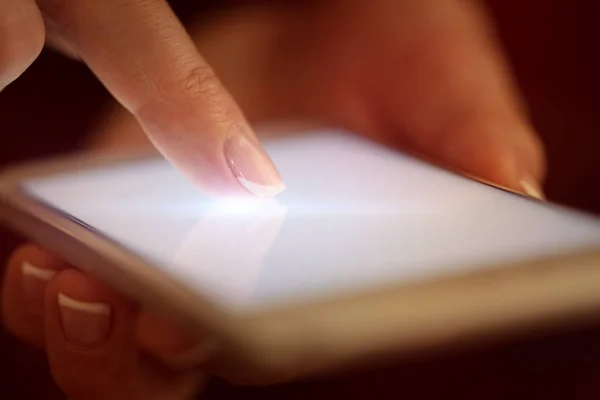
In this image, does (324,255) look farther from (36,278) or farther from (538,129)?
(538,129)

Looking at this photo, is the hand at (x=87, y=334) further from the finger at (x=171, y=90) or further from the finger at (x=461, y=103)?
the finger at (x=461, y=103)

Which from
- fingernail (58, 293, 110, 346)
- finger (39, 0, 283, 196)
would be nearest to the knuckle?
finger (39, 0, 283, 196)

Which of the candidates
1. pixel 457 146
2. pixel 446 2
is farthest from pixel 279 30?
pixel 457 146

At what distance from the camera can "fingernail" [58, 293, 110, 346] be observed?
338mm

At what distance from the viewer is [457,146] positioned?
0.47 meters

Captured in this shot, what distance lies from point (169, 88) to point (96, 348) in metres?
0.12

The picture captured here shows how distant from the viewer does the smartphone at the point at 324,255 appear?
226 millimetres

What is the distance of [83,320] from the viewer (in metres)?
0.35

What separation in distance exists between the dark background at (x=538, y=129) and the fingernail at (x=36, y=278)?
0.16 feet

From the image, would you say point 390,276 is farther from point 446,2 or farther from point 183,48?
point 446,2

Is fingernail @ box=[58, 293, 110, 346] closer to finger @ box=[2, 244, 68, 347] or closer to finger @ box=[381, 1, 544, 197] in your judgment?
finger @ box=[2, 244, 68, 347]

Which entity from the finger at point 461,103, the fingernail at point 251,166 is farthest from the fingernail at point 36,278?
the finger at point 461,103

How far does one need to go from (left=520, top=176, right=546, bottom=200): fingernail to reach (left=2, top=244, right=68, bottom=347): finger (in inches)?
9.1

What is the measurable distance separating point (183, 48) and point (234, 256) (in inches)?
4.9
